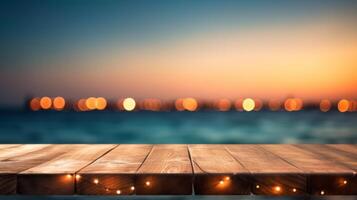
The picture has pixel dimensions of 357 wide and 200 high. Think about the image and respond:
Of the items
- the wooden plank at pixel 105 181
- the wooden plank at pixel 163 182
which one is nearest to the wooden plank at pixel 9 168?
the wooden plank at pixel 105 181

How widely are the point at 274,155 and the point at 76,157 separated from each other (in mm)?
1459

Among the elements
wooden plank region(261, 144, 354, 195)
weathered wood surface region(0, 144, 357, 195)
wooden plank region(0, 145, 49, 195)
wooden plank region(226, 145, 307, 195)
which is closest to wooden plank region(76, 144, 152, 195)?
weathered wood surface region(0, 144, 357, 195)

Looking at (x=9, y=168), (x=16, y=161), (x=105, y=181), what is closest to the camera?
(x=105, y=181)

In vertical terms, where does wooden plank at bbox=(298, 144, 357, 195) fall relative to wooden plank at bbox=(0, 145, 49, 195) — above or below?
below

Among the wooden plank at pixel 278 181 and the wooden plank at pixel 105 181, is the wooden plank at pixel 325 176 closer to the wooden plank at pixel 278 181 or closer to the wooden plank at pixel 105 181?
the wooden plank at pixel 278 181

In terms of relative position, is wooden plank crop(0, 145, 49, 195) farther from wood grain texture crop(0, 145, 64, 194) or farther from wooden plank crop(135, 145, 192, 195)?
wooden plank crop(135, 145, 192, 195)

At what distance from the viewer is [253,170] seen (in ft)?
7.61

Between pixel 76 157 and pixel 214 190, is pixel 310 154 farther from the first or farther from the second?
pixel 76 157

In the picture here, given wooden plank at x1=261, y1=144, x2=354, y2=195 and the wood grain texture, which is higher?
the wood grain texture

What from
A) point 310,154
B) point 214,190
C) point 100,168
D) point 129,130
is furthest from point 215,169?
point 129,130

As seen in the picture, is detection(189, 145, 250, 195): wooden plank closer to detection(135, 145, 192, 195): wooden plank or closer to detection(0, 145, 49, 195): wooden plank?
detection(135, 145, 192, 195): wooden plank

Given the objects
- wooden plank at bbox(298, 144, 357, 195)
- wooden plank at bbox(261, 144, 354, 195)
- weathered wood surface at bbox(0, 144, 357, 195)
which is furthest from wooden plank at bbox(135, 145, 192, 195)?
wooden plank at bbox(298, 144, 357, 195)

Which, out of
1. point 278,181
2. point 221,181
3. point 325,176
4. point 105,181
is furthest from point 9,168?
point 325,176

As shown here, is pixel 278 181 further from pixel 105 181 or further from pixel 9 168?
pixel 9 168
